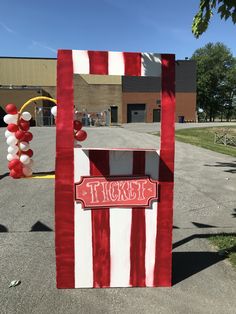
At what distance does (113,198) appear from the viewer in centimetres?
343

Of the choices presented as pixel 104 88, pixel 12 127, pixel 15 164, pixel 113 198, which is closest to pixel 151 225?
pixel 113 198

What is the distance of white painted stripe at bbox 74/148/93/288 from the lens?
331cm

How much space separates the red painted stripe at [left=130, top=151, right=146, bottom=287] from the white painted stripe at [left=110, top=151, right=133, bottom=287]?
4 centimetres

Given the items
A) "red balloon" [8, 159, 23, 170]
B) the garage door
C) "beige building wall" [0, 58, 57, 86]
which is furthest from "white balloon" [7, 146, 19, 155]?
"beige building wall" [0, 58, 57, 86]

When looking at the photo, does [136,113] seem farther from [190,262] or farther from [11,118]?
[190,262]

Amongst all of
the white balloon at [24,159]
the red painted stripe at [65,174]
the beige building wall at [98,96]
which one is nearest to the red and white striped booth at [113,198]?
the red painted stripe at [65,174]

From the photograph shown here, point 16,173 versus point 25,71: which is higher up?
point 25,71

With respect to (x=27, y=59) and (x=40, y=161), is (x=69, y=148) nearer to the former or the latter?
(x=40, y=161)

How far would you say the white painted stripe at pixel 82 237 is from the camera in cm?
331

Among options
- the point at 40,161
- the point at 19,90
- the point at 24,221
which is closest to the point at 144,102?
the point at 19,90

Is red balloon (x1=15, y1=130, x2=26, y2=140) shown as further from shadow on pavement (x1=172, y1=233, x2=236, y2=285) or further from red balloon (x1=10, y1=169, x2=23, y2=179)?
shadow on pavement (x1=172, y1=233, x2=236, y2=285)

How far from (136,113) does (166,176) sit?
5786 centimetres

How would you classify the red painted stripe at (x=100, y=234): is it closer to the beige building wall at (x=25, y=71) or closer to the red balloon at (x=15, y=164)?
the red balloon at (x=15, y=164)

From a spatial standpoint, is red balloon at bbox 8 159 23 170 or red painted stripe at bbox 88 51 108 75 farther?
red balloon at bbox 8 159 23 170
